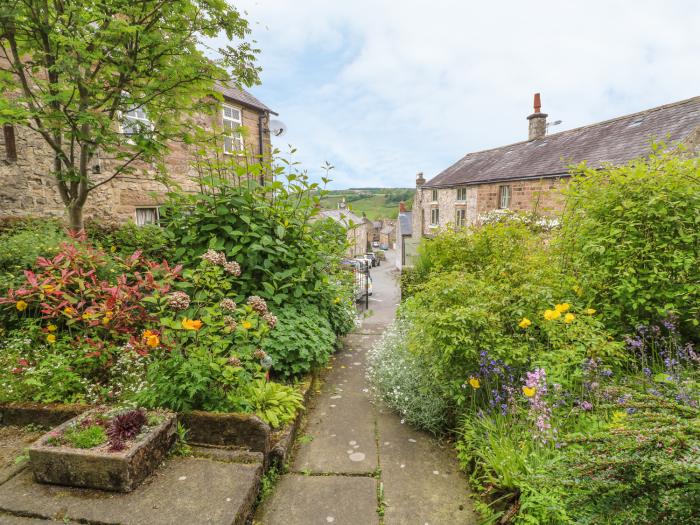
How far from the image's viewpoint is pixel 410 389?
353 cm

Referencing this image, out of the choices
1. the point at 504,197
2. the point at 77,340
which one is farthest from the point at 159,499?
the point at 504,197

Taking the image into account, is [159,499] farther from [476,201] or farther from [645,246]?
[476,201]

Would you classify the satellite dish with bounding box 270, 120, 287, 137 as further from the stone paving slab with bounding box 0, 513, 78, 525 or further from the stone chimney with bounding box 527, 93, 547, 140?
the stone chimney with bounding box 527, 93, 547, 140

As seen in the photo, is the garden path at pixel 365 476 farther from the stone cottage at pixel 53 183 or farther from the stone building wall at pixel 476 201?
the stone building wall at pixel 476 201

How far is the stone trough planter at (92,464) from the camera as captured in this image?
206 centimetres

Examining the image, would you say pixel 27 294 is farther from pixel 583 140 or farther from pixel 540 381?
pixel 583 140

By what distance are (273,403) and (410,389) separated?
1.37 metres

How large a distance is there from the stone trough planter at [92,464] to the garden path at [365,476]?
85cm

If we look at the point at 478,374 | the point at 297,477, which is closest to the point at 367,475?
the point at 297,477

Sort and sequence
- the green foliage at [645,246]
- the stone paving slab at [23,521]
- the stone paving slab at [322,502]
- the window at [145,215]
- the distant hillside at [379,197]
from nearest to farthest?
the stone paving slab at [23,521] → the stone paving slab at [322,502] → the green foliage at [645,246] → the window at [145,215] → the distant hillside at [379,197]

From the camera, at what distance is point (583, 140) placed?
56.1 feet

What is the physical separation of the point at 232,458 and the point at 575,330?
2.89 m

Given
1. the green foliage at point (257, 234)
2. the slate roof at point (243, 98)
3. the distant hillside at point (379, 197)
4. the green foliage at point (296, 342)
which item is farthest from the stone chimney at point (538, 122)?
the distant hillside at point (379, 197)

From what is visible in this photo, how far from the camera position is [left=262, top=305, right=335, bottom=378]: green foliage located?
3.62 metres
